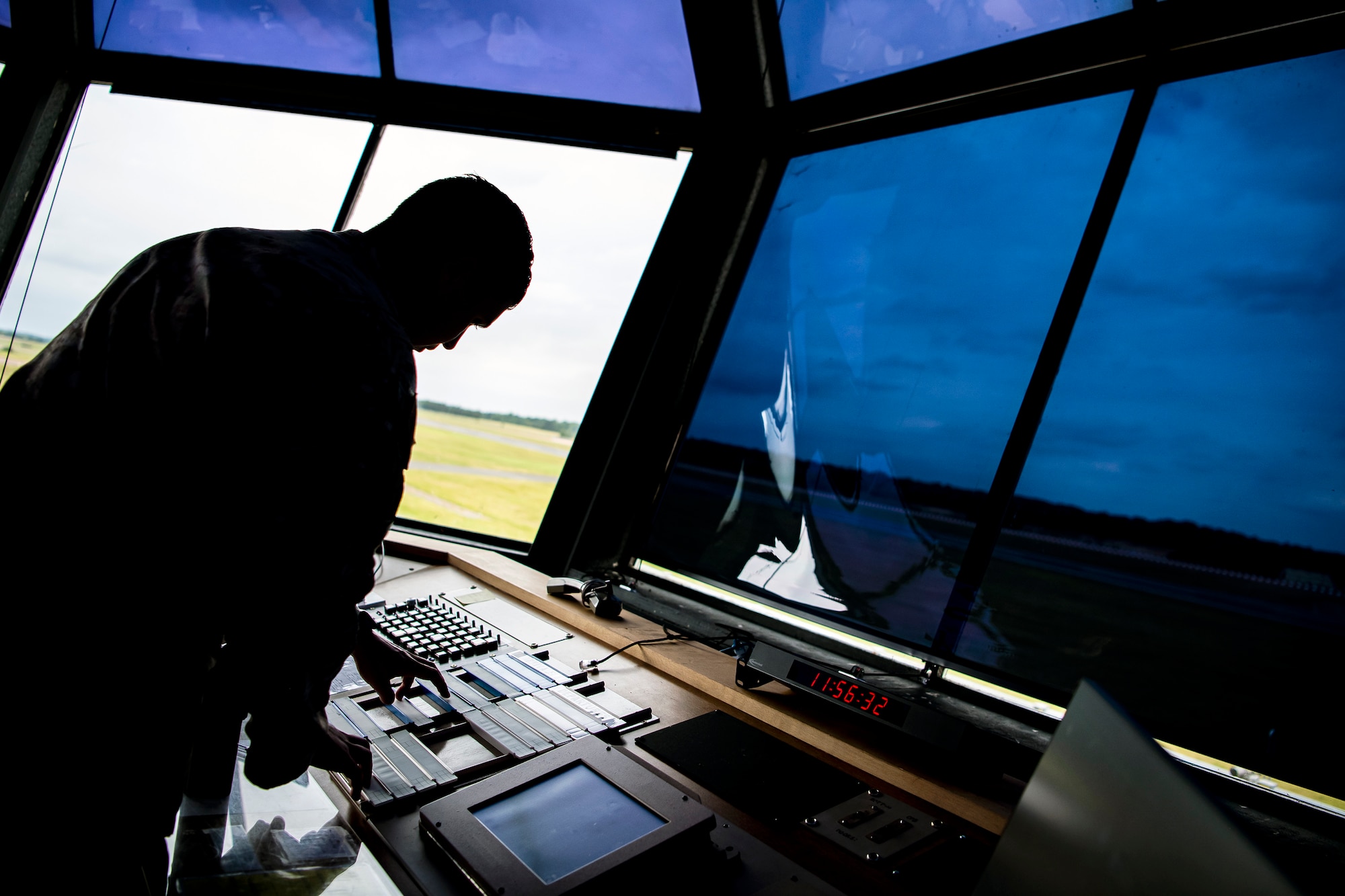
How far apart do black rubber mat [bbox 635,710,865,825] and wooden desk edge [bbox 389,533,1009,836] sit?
0.05m

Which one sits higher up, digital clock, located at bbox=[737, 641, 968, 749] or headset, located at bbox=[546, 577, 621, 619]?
digital clock, located at bbox=[737, 641, 968, 749]

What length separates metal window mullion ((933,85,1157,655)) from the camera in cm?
170

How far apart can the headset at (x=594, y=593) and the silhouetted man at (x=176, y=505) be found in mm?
1141

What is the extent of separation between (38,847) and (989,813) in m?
1.39

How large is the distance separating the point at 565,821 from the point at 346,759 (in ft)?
1.16

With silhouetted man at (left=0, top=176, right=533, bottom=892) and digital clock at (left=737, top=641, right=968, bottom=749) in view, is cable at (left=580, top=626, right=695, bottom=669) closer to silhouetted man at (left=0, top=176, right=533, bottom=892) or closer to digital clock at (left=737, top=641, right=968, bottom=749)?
digital clock at (left=737, top=641, right=968, bottom=749)

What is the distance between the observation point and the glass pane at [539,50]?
Answer: 8.34ft

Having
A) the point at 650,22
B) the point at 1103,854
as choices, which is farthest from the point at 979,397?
the point at 650,22

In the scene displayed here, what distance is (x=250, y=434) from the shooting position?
80 cm

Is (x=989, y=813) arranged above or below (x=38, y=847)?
above

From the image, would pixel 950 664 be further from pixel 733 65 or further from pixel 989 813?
pixel 733 65

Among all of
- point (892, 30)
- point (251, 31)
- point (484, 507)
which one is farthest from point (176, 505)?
point (251, 31)

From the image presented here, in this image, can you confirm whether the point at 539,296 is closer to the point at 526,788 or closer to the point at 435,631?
the point at 435,631

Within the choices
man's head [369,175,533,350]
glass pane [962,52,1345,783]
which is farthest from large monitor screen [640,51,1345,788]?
man's head [369,175,533,350]
